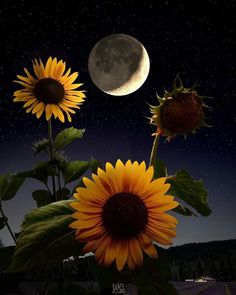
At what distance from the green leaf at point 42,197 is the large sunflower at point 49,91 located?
0.15 metres

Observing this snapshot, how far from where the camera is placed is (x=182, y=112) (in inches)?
19.9

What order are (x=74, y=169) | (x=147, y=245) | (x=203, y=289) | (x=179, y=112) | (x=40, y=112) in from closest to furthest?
(x=147, y=245)
(x=179, y=112)
(x=74, y=169)
(x=40, y=112)
(x=203, y=289)

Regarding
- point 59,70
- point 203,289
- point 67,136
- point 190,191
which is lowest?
point 203,289

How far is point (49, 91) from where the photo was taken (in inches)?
30.9

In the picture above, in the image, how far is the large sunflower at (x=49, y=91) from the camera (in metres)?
0.77

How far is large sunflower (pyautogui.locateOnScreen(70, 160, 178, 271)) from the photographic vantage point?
1.25ft

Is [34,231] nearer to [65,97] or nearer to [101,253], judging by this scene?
[101,253]

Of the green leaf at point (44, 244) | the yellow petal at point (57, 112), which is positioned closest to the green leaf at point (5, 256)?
the green leaf at point (44, 244)

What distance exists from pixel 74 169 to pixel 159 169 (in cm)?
17

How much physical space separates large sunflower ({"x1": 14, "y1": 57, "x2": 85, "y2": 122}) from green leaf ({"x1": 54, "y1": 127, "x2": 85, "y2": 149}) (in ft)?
0.09

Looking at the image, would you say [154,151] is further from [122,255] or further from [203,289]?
[203,289]

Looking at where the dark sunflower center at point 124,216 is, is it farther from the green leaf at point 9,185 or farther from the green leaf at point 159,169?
the green leaf at point 9,185

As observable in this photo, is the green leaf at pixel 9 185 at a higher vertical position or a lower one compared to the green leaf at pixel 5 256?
higher

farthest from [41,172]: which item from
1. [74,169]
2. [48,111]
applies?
[48,111]
